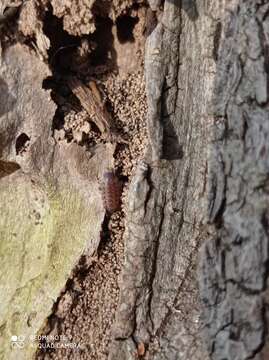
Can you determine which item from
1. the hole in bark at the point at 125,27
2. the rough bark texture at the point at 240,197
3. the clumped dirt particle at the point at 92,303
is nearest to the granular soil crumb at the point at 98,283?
the clumped dirt particle at the point at 92,303

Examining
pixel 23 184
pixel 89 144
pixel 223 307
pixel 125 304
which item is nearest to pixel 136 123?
pixel 89 144

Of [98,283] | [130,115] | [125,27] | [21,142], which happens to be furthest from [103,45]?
[98,283]

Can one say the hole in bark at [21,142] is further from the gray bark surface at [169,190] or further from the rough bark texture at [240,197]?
the rough bark texture at [240,197]

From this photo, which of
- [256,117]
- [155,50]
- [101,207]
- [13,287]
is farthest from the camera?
[13,287]

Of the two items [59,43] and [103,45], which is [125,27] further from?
[59,43]

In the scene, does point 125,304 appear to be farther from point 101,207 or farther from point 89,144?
point 89,144

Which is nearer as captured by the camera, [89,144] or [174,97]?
[174,97]

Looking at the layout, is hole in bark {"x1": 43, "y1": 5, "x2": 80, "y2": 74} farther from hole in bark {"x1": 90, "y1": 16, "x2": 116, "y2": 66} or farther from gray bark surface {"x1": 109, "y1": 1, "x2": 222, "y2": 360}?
gray bark surface {"x1": 109, "y1": 1, "x2": 222, "y2": 360}
